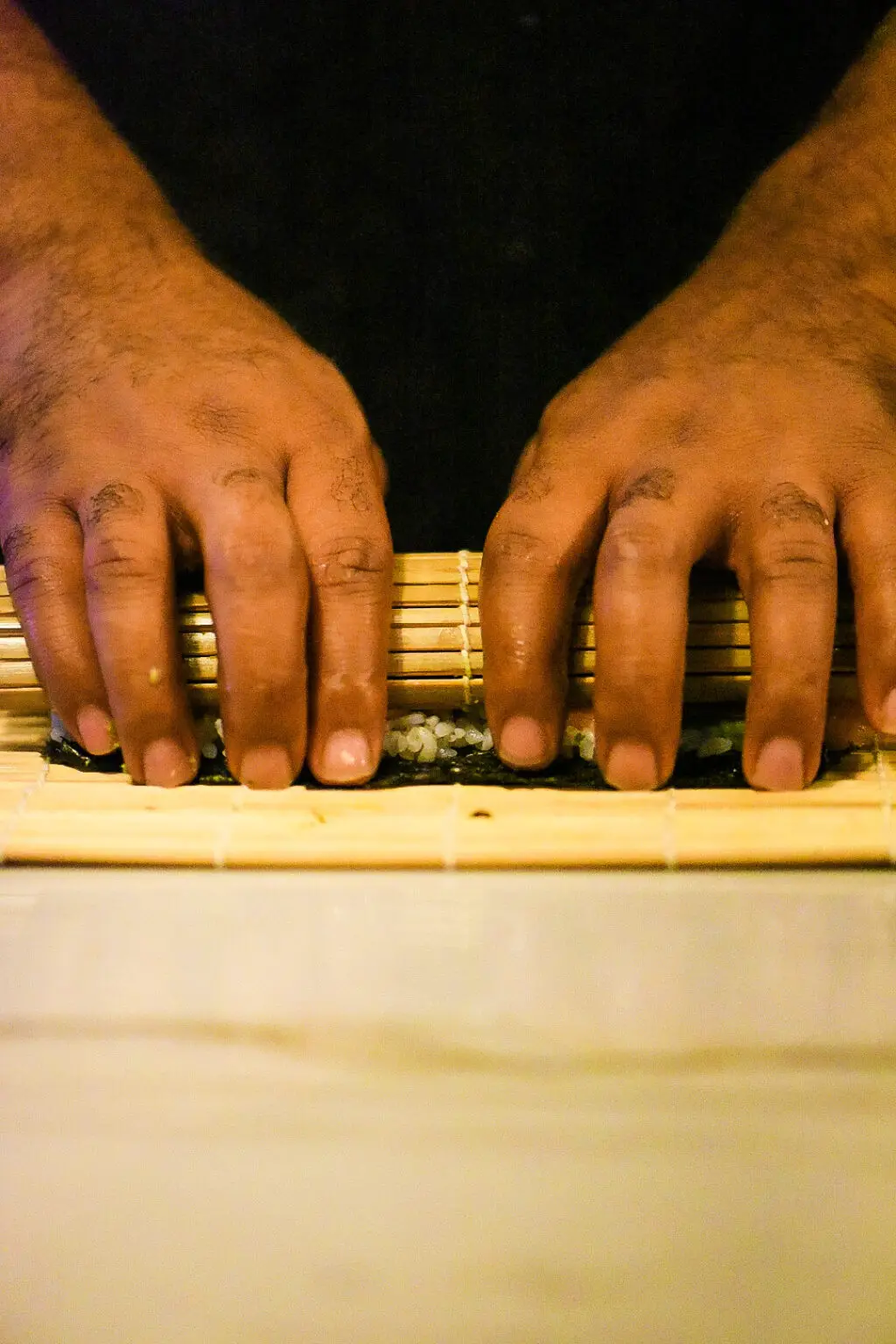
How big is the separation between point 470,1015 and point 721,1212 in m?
0.16

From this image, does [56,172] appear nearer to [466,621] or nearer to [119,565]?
[119,565]

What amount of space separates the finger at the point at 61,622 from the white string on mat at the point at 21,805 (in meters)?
0.03

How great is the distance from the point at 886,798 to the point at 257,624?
0.42 m

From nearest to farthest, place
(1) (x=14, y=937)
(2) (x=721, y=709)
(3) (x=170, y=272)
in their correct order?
(1) (x=14, y=937) < (2) (x=721, y=709) < (3) (x=170, y=272)

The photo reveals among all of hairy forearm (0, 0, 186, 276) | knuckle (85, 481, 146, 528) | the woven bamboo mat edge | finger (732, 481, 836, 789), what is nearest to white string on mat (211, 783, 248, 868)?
the woven bamboo mat edge

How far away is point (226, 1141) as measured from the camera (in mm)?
458

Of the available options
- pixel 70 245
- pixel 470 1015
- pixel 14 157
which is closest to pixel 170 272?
pixel 70 245

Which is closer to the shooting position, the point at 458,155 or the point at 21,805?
the point at 21,805

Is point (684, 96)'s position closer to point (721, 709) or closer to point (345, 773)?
point (721, 709)

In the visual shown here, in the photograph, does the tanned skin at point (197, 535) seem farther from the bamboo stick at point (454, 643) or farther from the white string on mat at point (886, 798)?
the white string on mat at point (886, 798)

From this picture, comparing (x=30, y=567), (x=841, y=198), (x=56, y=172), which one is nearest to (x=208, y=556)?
(x=30, y=567)

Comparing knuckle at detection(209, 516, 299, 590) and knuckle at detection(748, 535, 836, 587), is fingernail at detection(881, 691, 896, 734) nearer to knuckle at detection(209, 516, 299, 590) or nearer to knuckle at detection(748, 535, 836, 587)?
knuckle at detection(748, 535, 836, 587)

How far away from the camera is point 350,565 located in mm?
595

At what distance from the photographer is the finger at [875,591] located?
21.7 inches
